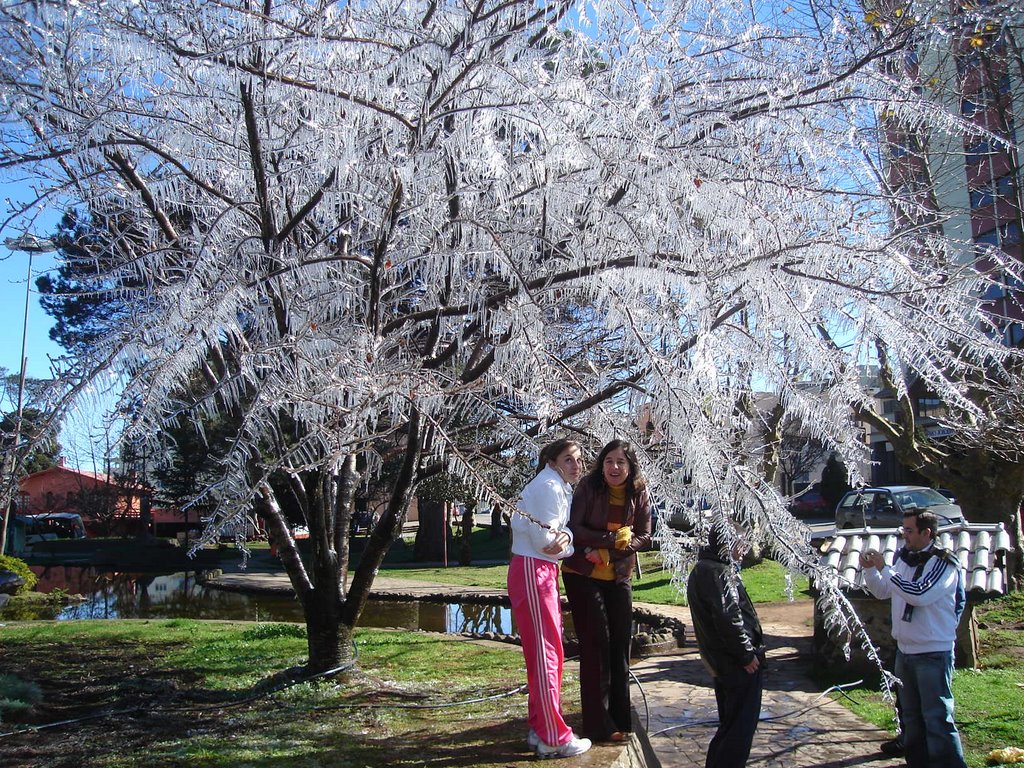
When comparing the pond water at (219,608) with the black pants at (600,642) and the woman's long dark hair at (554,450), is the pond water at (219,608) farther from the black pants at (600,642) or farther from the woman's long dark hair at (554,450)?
the woman's long dark hair at (554,450)

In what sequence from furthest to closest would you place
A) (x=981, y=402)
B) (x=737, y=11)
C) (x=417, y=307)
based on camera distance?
A: (x=981, y=402), (x=417, y=307), (x=737, y=11)

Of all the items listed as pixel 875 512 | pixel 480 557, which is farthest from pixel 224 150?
pixel 480 557

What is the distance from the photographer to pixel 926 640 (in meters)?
4.32

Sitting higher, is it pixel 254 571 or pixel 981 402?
pixel 981 402

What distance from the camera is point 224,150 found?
4.88 metres

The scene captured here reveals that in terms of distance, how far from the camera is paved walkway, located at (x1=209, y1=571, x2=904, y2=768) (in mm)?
4812

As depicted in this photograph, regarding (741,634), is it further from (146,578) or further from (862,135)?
(146,578)

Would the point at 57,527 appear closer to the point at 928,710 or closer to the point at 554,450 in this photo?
the point at 554,450

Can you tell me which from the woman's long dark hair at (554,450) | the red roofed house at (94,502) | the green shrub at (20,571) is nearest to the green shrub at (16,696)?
the woman's long dark hair at (554,450)

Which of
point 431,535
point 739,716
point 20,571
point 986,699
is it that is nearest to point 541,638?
point 739,716

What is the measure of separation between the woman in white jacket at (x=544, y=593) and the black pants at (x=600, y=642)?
0.24m

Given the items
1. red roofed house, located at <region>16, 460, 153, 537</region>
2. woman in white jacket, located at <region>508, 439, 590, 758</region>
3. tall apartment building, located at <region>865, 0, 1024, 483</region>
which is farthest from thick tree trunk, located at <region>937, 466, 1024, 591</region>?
red roofed house, located at <region>16, 460, 153, 537</region>

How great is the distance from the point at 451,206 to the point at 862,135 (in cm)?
242

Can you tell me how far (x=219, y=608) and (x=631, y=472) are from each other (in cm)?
1296
